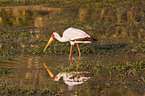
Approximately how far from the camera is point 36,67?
1037cm

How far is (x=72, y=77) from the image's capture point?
30.0 ft

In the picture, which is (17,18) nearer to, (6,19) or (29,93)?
(6,19)

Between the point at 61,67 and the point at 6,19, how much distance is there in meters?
11.6

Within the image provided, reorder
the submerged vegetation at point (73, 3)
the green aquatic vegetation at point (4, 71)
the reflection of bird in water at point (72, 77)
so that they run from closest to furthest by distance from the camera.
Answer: the reflection of bird in water at point (72, 77)
the green aquatic vegetation at point (4, 71)
the submerged vegetation at point (73, 3)

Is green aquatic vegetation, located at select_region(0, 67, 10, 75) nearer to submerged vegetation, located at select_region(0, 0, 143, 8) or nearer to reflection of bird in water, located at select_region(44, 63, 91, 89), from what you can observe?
reflection of bird in water, located at select_region(44, 63, 91, 89)

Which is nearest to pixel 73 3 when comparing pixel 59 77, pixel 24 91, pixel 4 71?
pixel 4 71

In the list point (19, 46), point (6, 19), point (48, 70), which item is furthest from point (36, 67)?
point (6, 19)

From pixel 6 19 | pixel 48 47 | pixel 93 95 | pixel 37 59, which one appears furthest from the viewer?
pixel 6 19

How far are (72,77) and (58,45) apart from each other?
177 inches

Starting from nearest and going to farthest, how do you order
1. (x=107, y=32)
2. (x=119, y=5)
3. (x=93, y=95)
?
1. (x=93, y=95)
2. (x=107, y=32)
3. (x=119, y=5)

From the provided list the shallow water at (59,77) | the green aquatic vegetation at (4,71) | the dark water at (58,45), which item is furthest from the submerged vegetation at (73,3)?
the green aquatic vegetation at (4,71)

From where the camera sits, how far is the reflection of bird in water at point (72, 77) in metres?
8.69

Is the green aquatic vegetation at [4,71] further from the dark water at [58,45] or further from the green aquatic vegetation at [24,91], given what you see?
the green aquatic vegetation at [24,91]

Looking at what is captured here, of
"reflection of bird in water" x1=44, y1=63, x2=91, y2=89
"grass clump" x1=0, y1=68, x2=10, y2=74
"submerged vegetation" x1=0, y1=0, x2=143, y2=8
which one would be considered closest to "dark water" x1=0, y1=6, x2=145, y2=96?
"reflection of bird in water" x1=44, y1=63, x2=91, y2=89
